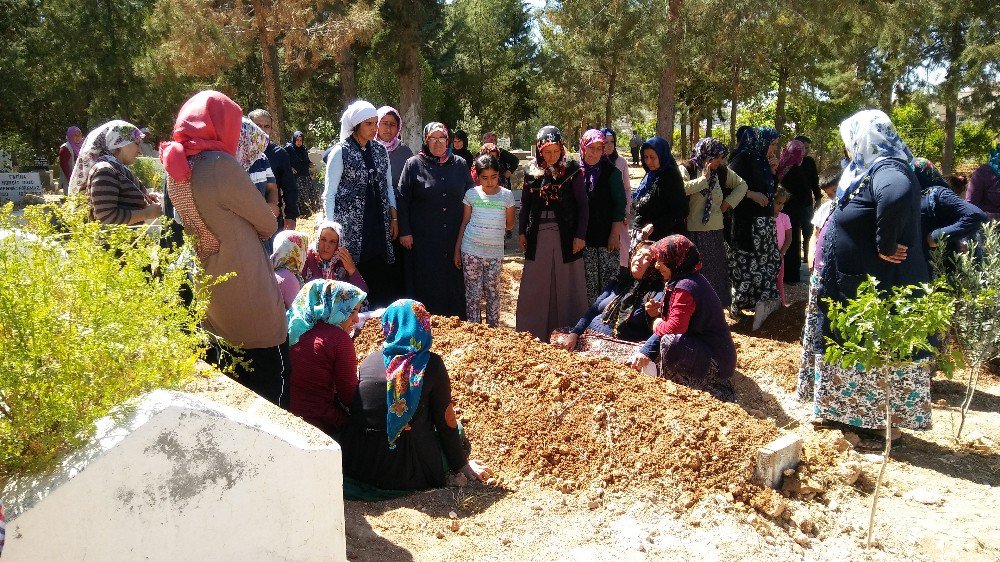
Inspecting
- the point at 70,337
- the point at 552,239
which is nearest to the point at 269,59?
the point at 552,239

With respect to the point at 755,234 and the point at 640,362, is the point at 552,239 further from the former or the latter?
the point at 755,234

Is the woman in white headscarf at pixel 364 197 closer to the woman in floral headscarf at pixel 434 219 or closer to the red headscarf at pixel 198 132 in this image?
the woman in floral headscarf at pixel 434 219

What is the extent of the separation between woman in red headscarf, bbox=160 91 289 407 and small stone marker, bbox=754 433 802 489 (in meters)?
2.20

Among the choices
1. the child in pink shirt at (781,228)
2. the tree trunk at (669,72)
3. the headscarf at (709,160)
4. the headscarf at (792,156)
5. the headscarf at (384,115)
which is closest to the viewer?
the headscarf at (384,115)

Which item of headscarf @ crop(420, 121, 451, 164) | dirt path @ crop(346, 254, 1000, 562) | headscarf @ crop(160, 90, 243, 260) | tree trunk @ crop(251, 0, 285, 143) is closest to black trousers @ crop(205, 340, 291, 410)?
headscarf @ crop(160, 90, 243, 260)

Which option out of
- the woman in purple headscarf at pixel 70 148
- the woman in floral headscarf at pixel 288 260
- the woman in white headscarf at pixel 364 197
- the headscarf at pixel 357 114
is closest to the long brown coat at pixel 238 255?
the woman in floral headscarf at pixel 288 260

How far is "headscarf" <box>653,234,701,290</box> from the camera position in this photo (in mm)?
4547

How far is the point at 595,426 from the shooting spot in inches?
148

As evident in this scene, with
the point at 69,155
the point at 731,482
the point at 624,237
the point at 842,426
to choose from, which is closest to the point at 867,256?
the point at 842,426

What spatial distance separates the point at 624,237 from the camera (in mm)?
6172

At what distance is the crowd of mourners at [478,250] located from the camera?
324cm

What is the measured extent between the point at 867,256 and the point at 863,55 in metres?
20.5

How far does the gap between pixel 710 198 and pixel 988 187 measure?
7.43 ft

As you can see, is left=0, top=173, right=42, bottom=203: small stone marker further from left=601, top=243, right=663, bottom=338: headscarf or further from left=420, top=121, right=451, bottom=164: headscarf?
left=601, top=243, right=663, bottom=338: headscarf
